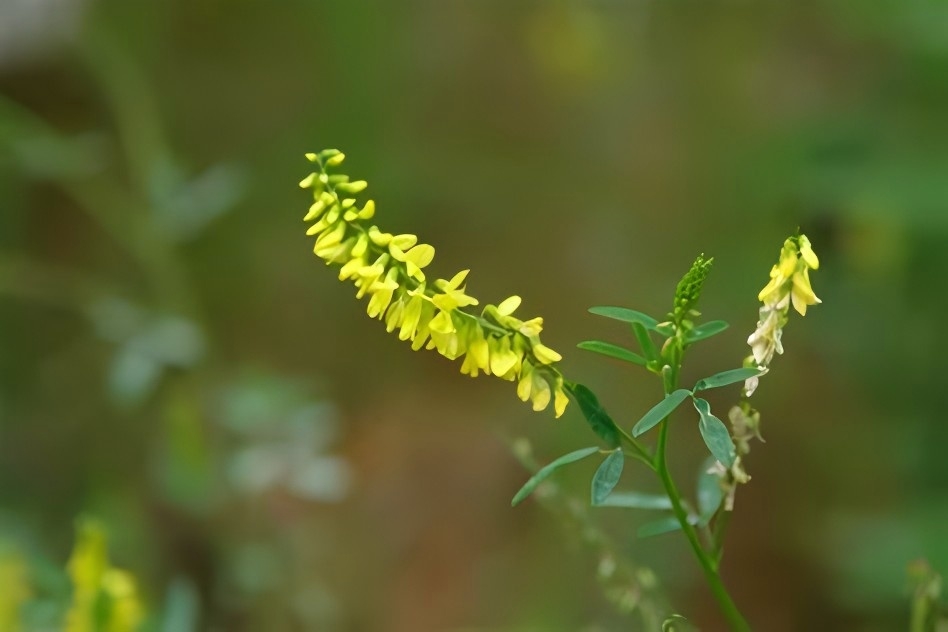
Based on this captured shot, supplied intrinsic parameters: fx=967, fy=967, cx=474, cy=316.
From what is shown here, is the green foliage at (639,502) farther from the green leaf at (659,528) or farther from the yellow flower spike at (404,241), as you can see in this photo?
the yellow flower spike at (404,241)

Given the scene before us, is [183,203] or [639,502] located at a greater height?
[183,203]

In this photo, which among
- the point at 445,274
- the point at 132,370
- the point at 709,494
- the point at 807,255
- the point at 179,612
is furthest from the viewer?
the point at 445,274

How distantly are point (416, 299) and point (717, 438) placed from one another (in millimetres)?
102

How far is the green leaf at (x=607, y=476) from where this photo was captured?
307mm

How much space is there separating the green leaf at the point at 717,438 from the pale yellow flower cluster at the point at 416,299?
0.05 metres

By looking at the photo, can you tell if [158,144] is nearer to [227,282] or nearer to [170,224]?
[170,224]

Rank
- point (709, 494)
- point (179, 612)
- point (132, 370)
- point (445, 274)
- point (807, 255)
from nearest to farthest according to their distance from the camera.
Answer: point (807, 255) < point (709, 494) < point (179, 612) < point (132, 370) < point (445, 274)

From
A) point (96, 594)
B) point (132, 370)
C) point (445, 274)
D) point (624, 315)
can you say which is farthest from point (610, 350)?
point (445, 274)

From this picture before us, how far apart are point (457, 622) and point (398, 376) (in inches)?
12.8

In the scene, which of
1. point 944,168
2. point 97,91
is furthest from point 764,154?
point 97,91

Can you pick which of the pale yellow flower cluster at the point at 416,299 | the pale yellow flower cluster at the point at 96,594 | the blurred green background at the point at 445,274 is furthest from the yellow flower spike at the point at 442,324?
the blurred green background at the point at 445,274

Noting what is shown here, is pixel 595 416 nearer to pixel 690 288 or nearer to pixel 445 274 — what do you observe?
pixel 690 288

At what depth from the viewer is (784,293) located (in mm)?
289

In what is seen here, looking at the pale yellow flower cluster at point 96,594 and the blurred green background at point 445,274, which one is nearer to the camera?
the pale yellow flower cluster at point 96,594
